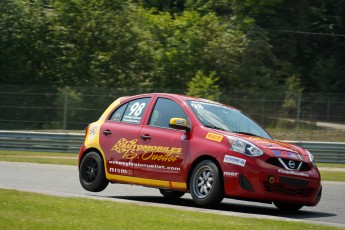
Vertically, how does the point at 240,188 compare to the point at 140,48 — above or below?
below

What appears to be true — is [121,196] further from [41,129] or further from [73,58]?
[73,58]

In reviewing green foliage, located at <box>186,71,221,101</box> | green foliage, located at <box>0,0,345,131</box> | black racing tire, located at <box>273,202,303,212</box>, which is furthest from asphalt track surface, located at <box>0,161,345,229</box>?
green foliage, located at <box>0,0,345,131</box>

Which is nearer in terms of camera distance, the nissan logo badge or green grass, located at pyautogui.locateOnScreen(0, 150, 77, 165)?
the nissan logo badge

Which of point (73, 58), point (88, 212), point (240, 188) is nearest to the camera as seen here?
point (88, 212)

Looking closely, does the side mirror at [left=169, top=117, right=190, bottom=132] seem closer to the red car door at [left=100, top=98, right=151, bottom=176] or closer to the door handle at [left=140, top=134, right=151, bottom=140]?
the door handle at [left=140, top=134, right=151, bottom=140]

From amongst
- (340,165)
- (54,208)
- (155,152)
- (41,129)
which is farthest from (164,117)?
(41,129)

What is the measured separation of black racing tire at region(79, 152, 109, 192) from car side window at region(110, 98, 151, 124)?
70 centimetres

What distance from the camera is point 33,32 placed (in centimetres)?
3578

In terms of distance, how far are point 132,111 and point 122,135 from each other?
0.46 m

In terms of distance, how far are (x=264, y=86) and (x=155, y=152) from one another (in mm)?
26046

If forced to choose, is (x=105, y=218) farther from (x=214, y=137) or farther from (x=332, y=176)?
(x=332, y=176)

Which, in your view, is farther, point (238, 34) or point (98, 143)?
point (238, 34)

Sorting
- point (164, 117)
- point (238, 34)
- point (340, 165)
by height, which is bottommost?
point (340, 165)

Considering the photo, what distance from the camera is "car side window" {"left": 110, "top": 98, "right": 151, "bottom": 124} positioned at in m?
12.2
